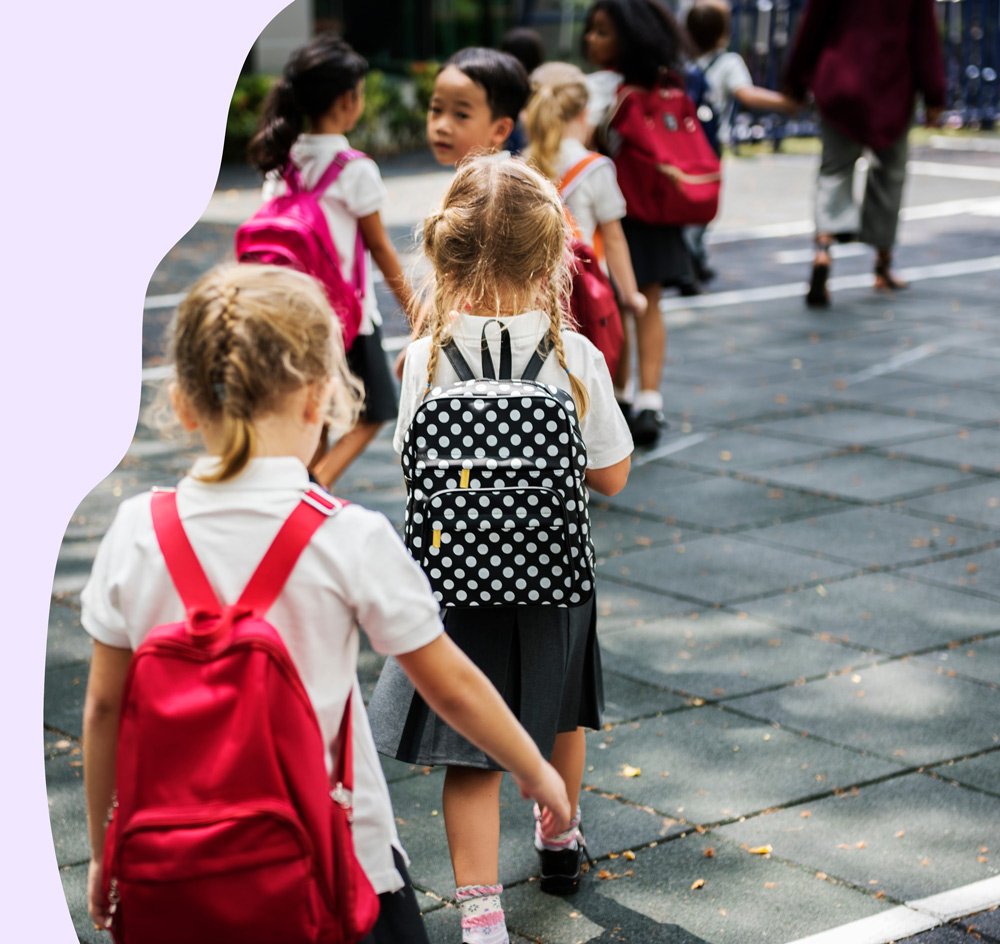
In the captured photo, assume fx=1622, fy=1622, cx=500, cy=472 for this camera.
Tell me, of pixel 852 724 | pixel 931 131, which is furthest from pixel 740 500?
pixel 931 131

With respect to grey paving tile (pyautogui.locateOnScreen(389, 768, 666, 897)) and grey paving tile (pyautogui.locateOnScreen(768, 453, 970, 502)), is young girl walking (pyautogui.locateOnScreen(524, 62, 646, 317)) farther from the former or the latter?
grey paving tile (pyautogui.locateOnScreen(389, 768, 666, 897))

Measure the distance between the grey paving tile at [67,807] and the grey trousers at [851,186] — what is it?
7.29 metres

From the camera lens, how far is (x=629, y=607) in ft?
17.3

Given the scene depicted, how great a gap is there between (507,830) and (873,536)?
264 centimetres

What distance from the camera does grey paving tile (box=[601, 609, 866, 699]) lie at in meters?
4.60

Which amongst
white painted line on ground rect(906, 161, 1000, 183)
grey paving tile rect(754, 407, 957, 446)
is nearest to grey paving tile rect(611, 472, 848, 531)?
grey paving tile rect(754, 407, 957, 446)

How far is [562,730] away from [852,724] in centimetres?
135

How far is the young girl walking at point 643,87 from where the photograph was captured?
6.87m

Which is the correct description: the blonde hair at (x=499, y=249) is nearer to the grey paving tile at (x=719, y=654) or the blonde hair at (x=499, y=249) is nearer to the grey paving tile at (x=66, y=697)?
the grey paving tile at (x=719, y=654)

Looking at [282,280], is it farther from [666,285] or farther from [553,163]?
[666,285]

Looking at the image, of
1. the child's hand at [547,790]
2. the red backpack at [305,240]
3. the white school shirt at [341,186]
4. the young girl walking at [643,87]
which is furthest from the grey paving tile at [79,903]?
the young girl walking at [643,87]

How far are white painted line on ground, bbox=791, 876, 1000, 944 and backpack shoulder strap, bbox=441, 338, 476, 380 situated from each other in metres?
1.29

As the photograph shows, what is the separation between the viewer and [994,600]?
17.2 ft

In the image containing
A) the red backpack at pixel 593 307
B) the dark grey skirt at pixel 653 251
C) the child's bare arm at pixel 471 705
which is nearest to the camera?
the child's bare arm at pixel 471 705
